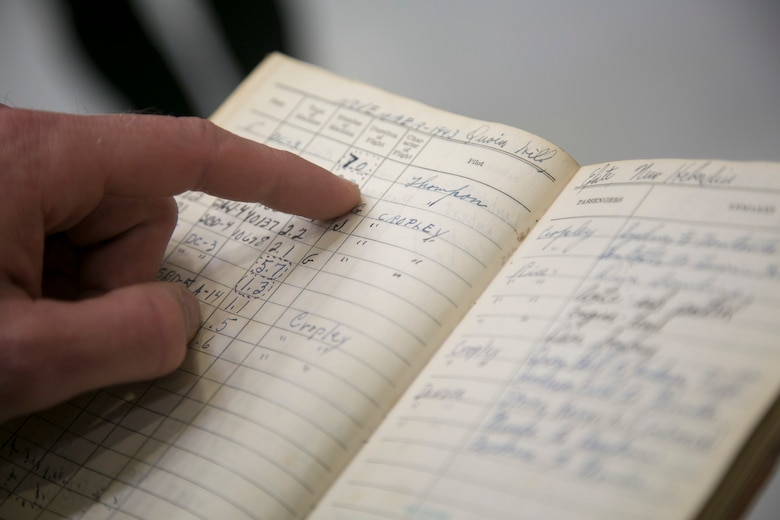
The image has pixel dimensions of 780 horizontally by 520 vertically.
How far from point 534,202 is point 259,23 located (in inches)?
26.6

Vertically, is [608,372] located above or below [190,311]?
above

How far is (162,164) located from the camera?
465 millimetres

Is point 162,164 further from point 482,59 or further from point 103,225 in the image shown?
point 482,59

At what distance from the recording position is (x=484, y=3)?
0.98m

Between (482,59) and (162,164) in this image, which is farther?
(482,59)

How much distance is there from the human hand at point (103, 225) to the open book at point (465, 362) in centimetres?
4

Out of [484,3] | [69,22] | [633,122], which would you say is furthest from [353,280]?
[69,22]

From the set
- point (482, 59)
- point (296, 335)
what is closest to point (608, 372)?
point (296, 335)

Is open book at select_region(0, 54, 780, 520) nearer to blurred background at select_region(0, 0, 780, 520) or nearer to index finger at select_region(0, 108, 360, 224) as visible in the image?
index finger at select_region(0, 108, 360, 224)

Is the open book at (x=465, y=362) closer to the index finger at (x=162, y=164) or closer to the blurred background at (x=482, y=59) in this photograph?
the index finger at (x=162, y=164)

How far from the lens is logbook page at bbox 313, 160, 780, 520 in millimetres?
352

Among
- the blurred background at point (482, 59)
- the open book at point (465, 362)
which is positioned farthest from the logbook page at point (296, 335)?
the blurred background at point (482, 59)

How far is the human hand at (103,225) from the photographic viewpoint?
389mm

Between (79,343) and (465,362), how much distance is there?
8.6 inches
